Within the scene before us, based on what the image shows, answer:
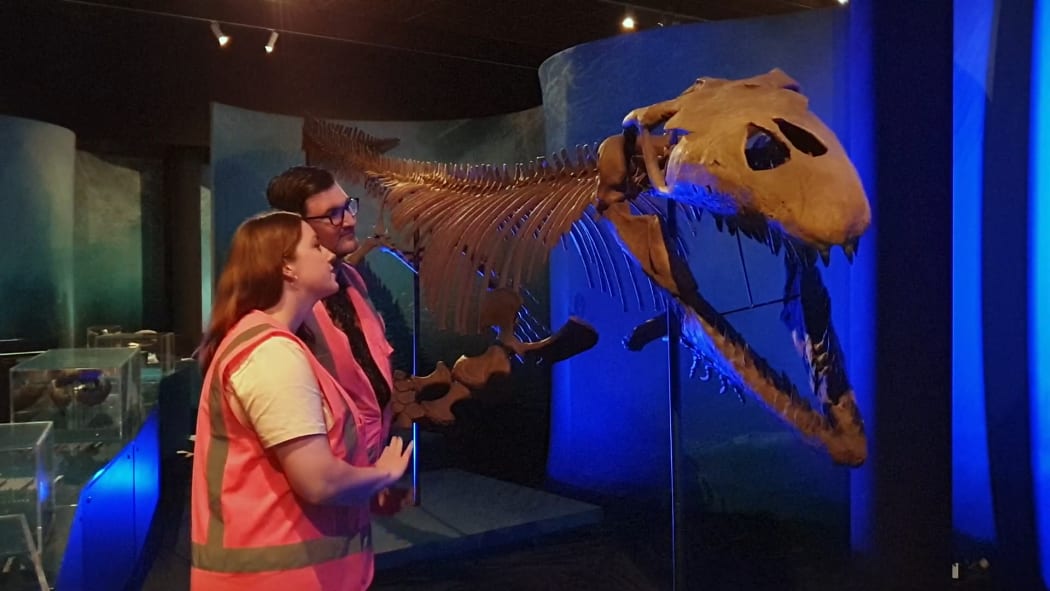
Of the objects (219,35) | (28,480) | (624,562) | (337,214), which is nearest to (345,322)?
(337,214)

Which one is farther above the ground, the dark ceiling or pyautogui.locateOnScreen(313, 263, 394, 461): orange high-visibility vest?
the dark ceiling

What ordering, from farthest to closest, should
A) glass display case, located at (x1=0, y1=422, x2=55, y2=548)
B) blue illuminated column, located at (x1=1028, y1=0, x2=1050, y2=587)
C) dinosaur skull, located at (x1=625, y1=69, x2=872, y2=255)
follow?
blue illuminated column, located at (x1=1028, y1=0, x2=1050, y2=587)
glass display case, located at (x1=0, y1=422, x2=55, y2=548)
dinosaur skull, located at (x1=625, y1=69, x2=872, y2=255)

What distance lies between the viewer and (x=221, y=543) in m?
1.27

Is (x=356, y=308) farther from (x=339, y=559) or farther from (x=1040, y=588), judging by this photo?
(x=1040, y=588)

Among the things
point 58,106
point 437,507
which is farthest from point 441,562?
point 58,106

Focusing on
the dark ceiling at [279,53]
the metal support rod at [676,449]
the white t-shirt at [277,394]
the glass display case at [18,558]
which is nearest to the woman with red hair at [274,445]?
the white t-shirt at [277,394]

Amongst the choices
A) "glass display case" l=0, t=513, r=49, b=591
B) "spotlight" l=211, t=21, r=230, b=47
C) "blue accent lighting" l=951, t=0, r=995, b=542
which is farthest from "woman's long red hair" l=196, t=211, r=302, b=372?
"spotlight" l=211, t=21, r=230, b=47

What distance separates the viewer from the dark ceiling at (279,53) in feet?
15.5

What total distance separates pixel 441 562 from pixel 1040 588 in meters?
2.56

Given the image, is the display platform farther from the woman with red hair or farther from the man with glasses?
the woman with red hair

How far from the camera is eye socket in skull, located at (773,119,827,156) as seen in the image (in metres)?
2.14

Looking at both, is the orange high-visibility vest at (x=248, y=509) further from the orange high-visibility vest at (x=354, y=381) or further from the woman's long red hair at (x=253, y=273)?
the orange high-visibility vest at (x=354, y=381)

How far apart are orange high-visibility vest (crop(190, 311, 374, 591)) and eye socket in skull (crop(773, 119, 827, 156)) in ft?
4.87

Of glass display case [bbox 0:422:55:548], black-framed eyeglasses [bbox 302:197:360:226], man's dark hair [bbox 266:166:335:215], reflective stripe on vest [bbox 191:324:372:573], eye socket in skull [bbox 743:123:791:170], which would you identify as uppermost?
eye socket in skull [bbox 743:123:791:170]
